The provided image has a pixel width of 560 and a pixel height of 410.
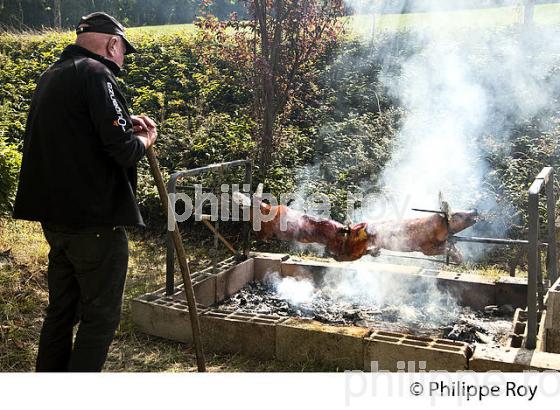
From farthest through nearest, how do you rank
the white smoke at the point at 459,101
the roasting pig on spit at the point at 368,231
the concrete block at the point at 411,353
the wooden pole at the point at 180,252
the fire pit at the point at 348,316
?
the white smoke at the point at 459,101
the roasting pig on spit at the point at 368,231
the fire pit at the point at 348,316
the concrete block at the point at 411,353
the wooden pole at the point at 180,252

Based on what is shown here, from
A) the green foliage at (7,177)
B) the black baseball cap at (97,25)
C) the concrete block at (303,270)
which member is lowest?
the concrete block at (303,270)

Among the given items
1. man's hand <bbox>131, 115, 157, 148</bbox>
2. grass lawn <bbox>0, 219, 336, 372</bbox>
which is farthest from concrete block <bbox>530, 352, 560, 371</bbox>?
man's hand <bbox>131, 115, 157, 148</bbox>

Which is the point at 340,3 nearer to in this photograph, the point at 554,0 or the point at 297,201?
the point at 297,201

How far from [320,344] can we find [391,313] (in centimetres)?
107

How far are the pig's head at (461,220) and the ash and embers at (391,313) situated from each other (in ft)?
2.66

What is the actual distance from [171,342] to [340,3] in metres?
6.07

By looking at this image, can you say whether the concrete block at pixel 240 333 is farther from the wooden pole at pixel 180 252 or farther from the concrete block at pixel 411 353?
the concrete block at pixel 411 353

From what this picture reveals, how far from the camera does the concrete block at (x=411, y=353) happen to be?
3824 millimetres

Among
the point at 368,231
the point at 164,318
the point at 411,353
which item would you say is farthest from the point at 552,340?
the point at 164,318

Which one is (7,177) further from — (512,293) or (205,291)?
(512,293)

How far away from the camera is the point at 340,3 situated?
28.7 ft

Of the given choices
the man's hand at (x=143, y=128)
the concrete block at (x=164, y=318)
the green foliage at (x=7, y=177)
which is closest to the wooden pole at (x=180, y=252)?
the man's hand at (x=143, y=128)

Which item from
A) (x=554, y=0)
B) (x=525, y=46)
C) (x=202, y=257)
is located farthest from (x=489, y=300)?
(x=554, y=0)

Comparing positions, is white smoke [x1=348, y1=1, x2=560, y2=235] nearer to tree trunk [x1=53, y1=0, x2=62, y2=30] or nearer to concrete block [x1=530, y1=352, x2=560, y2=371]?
concrete block [x1=530, y1=352, x2=560, y2=371]
